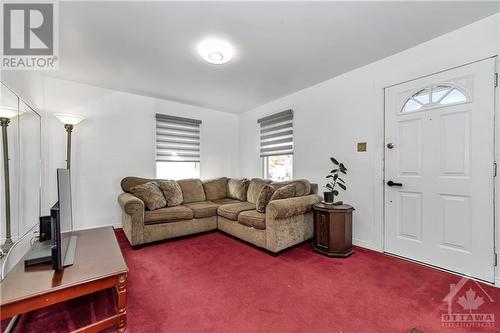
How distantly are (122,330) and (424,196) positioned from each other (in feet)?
9.95

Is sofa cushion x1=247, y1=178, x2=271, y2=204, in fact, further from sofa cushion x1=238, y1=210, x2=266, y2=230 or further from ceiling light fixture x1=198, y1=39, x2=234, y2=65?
ceiling light fixture x1=198, y1=39, x2=234, y2=65

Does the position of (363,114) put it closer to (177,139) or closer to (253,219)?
(253,219)

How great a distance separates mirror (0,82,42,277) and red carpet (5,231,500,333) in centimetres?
86

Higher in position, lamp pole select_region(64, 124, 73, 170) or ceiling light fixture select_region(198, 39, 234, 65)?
ceiling light fixture select_region(198, 39, 234, 65)

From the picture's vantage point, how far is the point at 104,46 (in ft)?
7.77

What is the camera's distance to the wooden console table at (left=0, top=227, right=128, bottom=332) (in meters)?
1.12

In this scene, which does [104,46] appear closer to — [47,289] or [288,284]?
[47,289]

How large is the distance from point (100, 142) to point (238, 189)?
2512 millimetres

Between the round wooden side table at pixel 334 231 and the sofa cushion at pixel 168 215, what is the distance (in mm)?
1932

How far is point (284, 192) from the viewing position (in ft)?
9.48

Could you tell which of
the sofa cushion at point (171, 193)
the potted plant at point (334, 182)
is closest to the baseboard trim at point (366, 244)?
the potted plant at point (334, 182)

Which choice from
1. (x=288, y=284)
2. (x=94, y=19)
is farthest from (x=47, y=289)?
(x=94, y=19)

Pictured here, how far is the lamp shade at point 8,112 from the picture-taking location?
1826mm

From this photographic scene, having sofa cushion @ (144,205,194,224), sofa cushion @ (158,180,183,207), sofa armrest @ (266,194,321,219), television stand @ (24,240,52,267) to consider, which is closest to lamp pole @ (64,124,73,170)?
sofa cushion @ (158,180,183,207)
